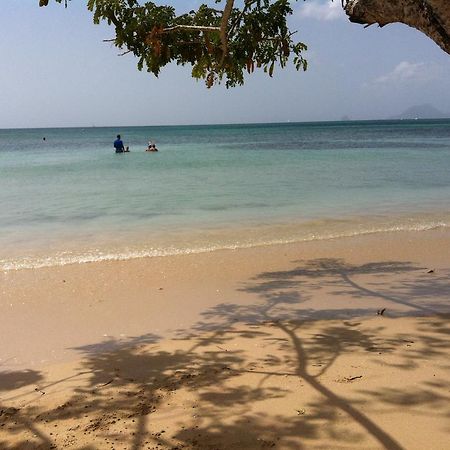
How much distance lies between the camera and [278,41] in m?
6.53

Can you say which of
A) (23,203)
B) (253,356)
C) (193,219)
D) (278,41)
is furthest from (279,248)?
(23,203)

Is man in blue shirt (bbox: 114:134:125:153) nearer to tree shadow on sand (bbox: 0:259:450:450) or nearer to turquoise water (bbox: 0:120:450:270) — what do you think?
turquoise water (bbox: 0:120:450:270)

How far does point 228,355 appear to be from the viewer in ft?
17.1

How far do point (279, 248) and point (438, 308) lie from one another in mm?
4363

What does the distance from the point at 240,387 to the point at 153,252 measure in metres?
6.16

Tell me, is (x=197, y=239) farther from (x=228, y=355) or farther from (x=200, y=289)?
(x=228, y=355)

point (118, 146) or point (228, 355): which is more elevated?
point (118, 146)

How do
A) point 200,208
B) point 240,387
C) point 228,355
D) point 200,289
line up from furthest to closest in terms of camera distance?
point 200,208 → point 200,289 → point 228,355 → point 240,387

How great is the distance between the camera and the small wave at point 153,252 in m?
9.62

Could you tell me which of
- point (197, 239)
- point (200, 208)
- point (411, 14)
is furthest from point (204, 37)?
point (200, 208)

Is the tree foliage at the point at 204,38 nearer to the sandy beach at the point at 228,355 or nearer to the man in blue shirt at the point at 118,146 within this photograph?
the sandy beach at the point at 228,355

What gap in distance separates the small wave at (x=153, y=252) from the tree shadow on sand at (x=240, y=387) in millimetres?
3677

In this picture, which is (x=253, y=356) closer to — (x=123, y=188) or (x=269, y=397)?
(x=269, y=397)

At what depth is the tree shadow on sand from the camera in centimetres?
371
